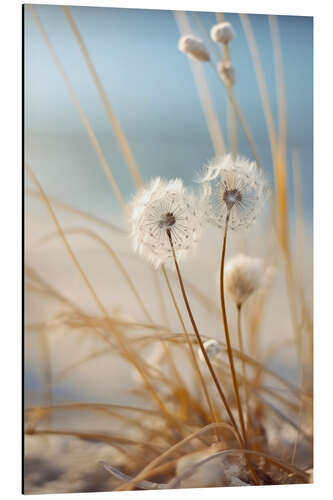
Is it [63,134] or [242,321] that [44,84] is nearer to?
[63,134]

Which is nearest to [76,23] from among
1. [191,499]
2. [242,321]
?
[242,321]

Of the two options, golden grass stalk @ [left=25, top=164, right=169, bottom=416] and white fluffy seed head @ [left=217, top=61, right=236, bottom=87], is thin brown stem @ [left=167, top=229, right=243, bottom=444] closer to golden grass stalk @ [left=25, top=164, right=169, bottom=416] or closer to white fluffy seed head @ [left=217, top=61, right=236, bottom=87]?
golden grass stalk @ [left=25, top=164, right=169, bottom=416]

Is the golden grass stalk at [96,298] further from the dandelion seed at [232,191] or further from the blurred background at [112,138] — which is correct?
the dandelion seed at [232,191]

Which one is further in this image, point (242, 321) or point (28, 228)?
point (242, 321)

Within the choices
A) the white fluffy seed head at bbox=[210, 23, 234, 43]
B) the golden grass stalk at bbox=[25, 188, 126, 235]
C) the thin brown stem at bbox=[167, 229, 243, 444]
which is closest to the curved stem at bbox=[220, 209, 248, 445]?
the thin brown stem at bbox=[167, 229, 243, 444]

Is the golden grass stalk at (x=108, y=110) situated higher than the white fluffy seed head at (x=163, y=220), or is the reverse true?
the golden grass stalk at (x=108, y=110)

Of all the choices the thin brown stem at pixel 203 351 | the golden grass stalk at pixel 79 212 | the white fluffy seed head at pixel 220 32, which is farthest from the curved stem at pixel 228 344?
the white fluffy seed head at pixel 220 32

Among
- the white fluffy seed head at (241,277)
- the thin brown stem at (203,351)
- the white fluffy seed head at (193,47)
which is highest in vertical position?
the white fluffy seed head at (193,47)
